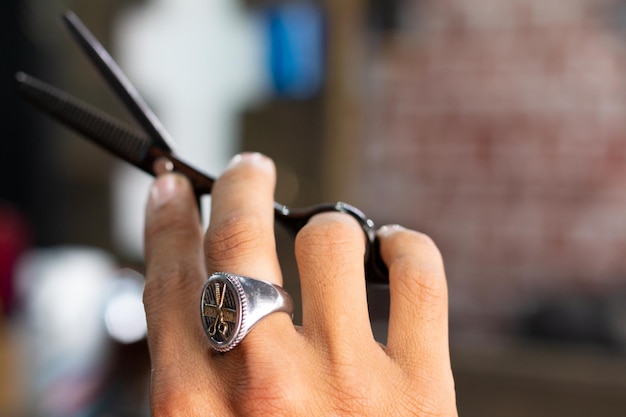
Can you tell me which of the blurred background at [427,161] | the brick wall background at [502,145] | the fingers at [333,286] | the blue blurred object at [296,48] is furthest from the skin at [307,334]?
the blue blurred object at [296,48]

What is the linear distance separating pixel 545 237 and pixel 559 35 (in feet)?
1.25

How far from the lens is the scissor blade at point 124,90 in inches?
17.6

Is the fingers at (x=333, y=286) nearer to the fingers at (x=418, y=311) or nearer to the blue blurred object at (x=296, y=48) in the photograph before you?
the fingers at (x=418, y=311)

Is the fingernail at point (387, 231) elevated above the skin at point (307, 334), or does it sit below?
above

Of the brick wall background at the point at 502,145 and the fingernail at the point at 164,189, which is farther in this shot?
the brick wall background at the point at 502,145

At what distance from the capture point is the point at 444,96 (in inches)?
58.5

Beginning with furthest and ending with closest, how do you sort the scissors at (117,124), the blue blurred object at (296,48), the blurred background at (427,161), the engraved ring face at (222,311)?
the blue blurred object at (296,48) → the blurred background at (427,161) → the scissors at (117,124) → the engraved ring face at (222,311)

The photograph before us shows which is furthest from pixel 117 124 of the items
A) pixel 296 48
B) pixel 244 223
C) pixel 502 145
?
pixel 296 48

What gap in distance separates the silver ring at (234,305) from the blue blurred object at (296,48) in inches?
52.0

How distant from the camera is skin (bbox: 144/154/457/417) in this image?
338mm

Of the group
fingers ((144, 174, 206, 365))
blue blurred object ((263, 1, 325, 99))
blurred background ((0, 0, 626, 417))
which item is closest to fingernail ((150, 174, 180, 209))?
fingers ((144, 174, 206, 365))

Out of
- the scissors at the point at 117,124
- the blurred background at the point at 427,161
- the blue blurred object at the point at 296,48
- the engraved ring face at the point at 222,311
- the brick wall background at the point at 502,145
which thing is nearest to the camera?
the engraved ring face at the point at 222,311

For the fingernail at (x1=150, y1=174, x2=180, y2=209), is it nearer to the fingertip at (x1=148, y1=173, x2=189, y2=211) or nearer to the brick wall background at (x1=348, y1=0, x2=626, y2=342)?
the fingertip at (x1=148, y1=173, x2=189, y2=211)

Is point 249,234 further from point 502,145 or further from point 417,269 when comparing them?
point 502,145
